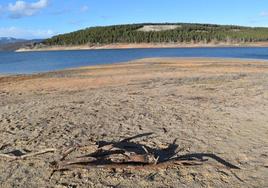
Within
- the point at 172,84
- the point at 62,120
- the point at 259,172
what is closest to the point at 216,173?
the point at 259,172

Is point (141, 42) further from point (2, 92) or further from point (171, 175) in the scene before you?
point (171, 175)

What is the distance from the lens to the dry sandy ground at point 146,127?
7123mm

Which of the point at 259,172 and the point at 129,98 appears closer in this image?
the point at 259,172

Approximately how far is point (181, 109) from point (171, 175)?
20.2 feet

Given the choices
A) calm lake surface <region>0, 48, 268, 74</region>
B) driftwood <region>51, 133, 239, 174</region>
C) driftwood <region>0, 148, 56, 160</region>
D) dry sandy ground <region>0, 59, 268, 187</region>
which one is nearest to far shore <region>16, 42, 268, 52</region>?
calm lake surface <region>0, 48, 268, 74</region>

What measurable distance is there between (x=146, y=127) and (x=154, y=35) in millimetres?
163082

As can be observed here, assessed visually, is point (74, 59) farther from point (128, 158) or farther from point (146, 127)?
point (128, 158)

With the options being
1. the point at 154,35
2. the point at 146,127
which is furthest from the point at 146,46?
the point at 146,127

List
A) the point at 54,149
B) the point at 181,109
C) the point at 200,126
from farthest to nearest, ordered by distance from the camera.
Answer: the point at 181,109
the point at 200,126
the point at 54,149

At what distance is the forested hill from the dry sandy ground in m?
147

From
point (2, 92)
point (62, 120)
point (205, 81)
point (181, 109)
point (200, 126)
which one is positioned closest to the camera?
point (200, 126)

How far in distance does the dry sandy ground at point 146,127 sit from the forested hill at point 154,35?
14742cm

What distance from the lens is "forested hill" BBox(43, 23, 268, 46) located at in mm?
164500

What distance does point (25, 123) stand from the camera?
37.9ft
